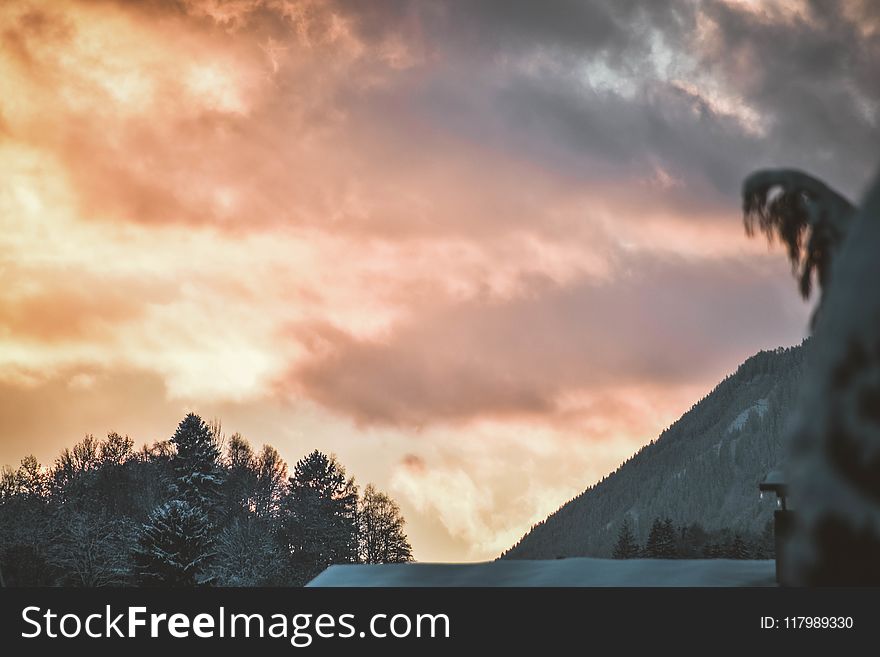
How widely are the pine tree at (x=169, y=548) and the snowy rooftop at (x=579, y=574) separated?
1735 inches

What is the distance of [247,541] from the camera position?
273 feet

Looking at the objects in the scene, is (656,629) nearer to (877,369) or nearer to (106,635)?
(106,635)

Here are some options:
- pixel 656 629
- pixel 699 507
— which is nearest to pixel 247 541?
pixel 656 629

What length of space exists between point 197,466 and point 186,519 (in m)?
32.0

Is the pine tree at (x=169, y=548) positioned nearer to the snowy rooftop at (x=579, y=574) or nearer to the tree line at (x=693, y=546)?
the tree line at (x=693, y=546)

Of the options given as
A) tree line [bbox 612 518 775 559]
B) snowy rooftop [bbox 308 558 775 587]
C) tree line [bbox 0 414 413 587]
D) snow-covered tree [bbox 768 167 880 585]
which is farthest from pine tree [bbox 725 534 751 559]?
snow-covered tree [bbox 768 167 880 585]

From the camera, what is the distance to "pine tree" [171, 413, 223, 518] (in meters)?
94.9

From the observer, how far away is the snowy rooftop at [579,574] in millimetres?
20188

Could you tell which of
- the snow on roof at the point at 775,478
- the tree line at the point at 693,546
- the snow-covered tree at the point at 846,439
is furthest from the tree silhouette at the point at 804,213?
the tree line at the point at 693,546

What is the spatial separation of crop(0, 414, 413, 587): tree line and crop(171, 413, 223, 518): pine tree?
11 centimetres

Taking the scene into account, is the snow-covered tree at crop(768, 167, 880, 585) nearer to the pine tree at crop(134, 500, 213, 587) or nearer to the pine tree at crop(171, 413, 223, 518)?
the pine tree at crop(134, 500, 213, 587)

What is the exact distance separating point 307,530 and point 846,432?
9166cm

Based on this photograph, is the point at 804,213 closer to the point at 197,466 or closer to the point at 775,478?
the point at 775,478

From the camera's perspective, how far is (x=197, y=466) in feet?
316
